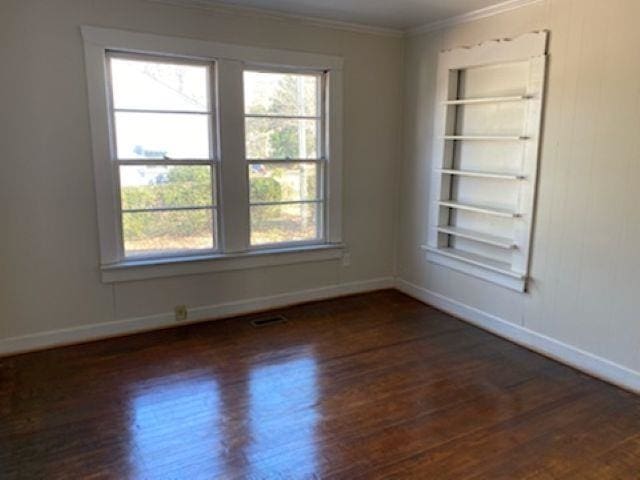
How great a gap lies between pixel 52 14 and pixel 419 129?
9.44ft

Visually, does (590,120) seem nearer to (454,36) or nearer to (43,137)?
(454,36)

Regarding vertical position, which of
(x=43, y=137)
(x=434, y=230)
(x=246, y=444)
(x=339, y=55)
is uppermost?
(x=339, y=55)

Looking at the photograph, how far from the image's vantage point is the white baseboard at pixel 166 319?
3229 millimetres

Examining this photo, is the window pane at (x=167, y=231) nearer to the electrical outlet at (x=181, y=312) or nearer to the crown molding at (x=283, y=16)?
the electrical outlet at (x=181, y=312)

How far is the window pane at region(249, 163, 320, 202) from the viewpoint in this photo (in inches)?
153

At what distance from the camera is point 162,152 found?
3494mm

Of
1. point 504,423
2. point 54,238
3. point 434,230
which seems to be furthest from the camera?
point 434,230

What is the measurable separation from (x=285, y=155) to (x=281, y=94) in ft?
1.61

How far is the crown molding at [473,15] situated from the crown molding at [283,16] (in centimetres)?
24

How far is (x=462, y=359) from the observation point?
316 cm

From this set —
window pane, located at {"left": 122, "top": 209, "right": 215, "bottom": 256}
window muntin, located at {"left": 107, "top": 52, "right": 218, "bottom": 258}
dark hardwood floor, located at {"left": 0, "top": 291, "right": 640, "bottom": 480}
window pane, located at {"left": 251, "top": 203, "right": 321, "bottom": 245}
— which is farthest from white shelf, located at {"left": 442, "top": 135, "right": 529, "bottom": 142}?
window pane, located at {"left": 122, "top": 209, "right": 215, "bottom": 256}

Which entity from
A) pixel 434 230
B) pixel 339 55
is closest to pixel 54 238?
pixel 339 55

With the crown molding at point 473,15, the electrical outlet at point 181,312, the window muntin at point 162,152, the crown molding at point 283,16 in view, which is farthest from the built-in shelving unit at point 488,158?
the electrical outlet at point 181,312

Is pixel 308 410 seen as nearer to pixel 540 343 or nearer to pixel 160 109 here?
pixel 540 343
